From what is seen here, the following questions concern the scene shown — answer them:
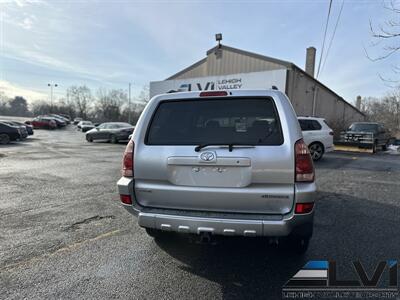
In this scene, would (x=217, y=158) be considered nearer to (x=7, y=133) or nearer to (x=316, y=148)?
(x=316, y=148)

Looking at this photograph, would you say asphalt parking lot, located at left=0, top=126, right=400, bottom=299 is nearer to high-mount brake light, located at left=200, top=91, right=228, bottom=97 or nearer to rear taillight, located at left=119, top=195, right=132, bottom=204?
rear taillight, located at left=119, top=195, right=132, bottom=204

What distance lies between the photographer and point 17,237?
12.0ft

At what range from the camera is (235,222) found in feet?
7.93

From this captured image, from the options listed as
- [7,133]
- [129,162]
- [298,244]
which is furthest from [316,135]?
[7,133]

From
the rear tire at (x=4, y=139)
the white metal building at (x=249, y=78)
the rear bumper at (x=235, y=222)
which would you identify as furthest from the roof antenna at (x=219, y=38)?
the rear bumper at (x=235, y=222)

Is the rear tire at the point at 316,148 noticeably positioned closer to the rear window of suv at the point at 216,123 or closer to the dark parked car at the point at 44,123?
the rear window of suv at the point at 216,123

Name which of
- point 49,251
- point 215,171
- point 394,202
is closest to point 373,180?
point 394,202

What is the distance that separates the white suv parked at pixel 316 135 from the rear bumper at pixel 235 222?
363 inches

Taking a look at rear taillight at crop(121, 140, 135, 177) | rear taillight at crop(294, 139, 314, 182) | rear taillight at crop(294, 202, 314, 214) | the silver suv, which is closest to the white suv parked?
the silver suv

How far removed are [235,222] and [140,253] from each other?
1524 mm

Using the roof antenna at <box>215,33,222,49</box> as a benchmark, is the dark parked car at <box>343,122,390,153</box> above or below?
below

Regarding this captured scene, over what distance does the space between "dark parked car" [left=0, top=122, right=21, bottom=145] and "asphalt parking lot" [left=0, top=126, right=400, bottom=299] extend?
14.9 meters

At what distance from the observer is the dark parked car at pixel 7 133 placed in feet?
57.2

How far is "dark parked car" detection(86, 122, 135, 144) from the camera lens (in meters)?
19.8
